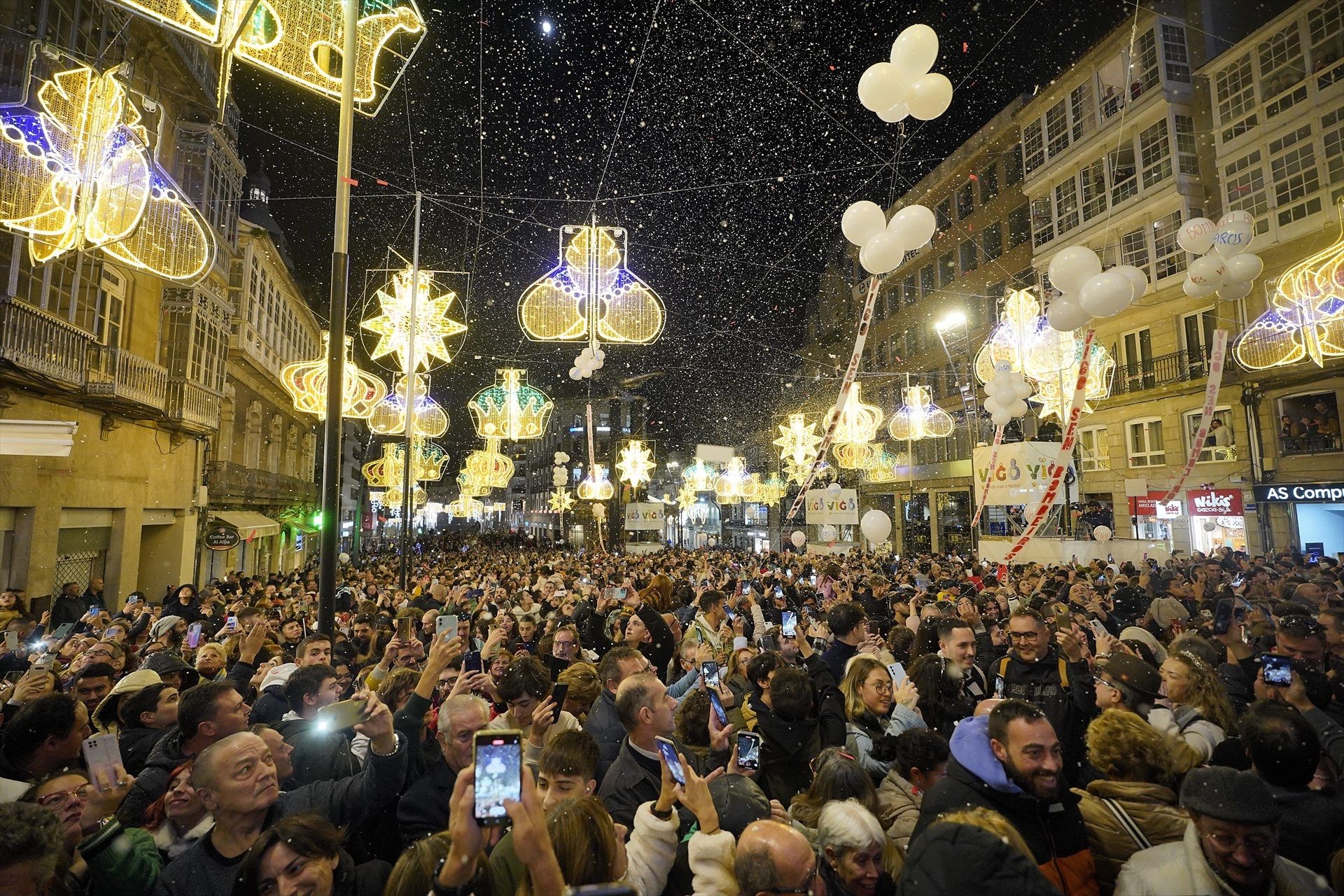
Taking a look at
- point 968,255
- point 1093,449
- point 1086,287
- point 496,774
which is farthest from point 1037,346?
point 968,255

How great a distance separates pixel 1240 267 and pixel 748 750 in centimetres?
1115

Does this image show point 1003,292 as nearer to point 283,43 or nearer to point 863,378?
point 863,378

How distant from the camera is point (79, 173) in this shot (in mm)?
7137

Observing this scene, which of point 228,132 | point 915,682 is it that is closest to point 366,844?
point 915,682

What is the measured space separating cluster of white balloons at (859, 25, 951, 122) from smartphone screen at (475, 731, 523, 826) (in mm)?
7120

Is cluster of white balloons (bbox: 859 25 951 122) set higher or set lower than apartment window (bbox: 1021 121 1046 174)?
lower

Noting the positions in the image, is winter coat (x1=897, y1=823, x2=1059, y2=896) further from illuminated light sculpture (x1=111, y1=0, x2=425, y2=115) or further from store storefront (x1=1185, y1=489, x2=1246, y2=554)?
store storefront (x1=1185, y1=489, x2=1246, y2=554)

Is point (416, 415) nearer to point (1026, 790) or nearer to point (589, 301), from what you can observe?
point (589, 301)

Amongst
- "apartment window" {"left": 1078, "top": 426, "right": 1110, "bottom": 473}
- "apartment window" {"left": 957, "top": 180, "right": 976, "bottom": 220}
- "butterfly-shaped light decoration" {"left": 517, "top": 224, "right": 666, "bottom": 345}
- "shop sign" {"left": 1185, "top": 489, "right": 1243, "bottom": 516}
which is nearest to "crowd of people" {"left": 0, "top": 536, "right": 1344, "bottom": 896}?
"butterfly-shaped light decoration" {"left": 517, "top": 224, "right": 666, "bottom": 345}

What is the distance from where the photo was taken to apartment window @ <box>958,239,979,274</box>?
110 feet

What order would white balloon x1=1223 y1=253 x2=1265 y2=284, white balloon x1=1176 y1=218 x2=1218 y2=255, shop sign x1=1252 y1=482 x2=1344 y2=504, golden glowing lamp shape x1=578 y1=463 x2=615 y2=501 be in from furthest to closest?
1. golden glowing lamp shape x1=578 y1=463 x2=615 y2=501
2. shop sign x1=1252 y1=482 x2=1344 y2=504
3. white balloon x1=1176 y1=218 x2=1218 y2=255
4. white balloon x1=1223 y1=253 x2=1265 y2=284

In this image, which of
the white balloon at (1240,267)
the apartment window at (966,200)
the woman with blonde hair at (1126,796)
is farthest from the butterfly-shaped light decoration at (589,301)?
the apartment window at (966,200)

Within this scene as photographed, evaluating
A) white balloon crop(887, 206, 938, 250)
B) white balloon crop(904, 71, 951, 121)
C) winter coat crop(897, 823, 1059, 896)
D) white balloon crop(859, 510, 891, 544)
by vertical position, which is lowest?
winter coat crop(897, 823, 1059, 896)

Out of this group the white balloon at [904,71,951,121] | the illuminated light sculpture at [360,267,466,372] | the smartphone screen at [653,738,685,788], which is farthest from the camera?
the illuminated light sculpture at [360,267,466,372]
